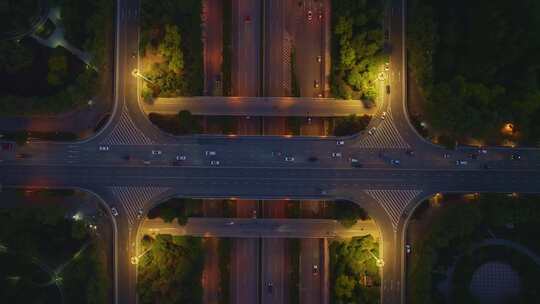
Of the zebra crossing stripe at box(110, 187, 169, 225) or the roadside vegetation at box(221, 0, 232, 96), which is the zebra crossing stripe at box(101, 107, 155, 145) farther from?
the roadside vegetation at box(221, 0, 232, 96)

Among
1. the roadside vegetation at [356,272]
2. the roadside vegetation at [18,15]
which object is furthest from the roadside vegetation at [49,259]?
the roadside vegetation at [356,272]

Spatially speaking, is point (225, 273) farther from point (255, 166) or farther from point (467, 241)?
point (467, 241)

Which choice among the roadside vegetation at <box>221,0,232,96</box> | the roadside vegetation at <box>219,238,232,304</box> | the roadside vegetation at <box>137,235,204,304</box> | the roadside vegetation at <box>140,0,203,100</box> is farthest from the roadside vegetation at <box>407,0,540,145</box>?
the roadside vegetation at <box>137,235,204,304</box>

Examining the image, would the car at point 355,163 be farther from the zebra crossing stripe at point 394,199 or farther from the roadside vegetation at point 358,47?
the roadside vegetation at point 358,47

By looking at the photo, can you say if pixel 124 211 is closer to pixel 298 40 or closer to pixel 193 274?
pixel 193 274

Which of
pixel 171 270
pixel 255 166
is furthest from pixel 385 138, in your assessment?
pixel 171 270

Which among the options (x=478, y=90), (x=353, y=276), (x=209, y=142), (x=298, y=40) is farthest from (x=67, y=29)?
(x=478, y=90)
